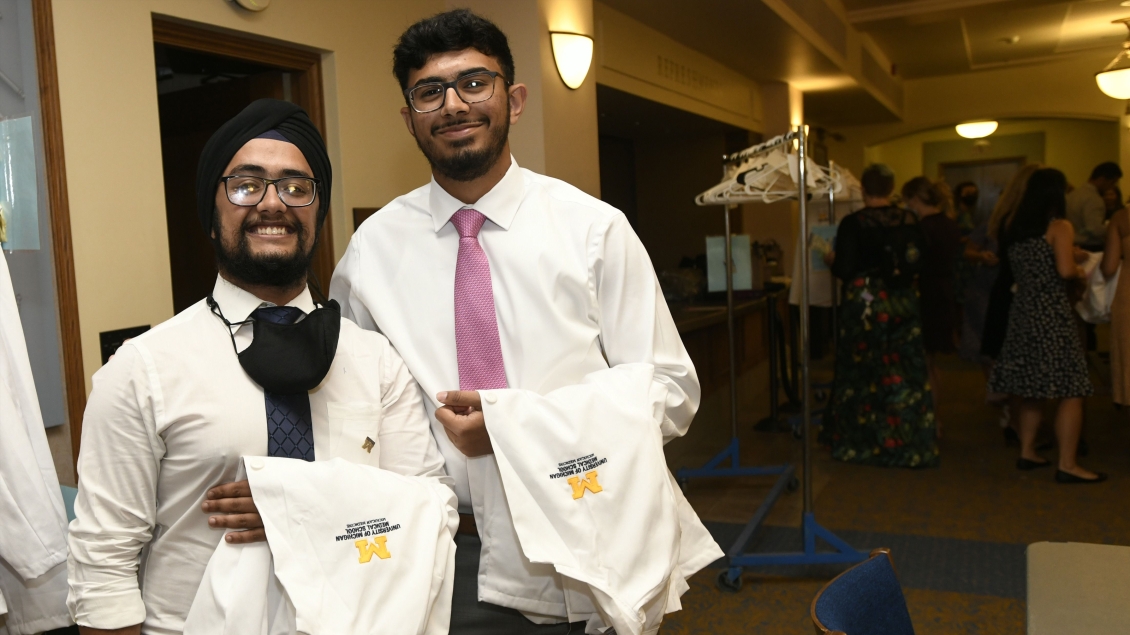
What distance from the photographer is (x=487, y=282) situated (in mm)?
1682

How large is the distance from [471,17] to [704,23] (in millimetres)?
4951

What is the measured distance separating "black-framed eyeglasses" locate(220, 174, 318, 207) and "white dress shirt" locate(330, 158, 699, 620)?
320mm

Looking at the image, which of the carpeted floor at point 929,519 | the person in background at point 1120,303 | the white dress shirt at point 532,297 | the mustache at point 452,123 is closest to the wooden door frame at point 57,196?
the white dress shirt at point 532,297

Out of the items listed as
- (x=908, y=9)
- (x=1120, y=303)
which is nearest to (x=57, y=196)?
(x=1120, y=303)

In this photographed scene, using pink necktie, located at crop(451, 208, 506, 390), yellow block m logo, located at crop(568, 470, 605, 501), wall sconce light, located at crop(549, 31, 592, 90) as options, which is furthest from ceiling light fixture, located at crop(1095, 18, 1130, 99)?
yellow block m logo, located at crop(568, 470, 605, 501)

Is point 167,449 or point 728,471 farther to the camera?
point 728,471

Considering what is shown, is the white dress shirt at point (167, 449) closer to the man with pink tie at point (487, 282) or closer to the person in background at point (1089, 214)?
the man with pink tie at point (487, 282)

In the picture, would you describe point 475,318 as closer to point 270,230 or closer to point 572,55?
point 270,230

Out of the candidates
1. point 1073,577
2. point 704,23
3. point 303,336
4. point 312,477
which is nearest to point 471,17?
point 303,336

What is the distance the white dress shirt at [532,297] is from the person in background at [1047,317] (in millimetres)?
3434

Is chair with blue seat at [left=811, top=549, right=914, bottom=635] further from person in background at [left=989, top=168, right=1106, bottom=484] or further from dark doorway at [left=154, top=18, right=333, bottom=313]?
person in background at [left=989, top=168, right=1106, bottom=484]

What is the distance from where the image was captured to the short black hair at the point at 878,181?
4.70 metres

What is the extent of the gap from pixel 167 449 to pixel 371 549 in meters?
0.37

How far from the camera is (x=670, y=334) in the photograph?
1736 mm
